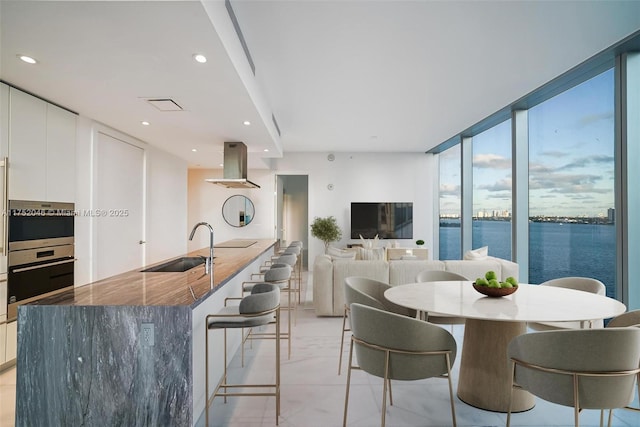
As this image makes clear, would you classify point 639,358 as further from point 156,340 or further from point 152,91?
point 152,91

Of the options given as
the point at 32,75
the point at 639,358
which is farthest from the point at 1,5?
the point at 639,358

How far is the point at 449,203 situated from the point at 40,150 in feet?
24.4

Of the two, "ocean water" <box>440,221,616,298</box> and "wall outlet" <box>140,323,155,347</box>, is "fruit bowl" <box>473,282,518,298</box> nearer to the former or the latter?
"ocean water" <box>440,221,616,298</box>

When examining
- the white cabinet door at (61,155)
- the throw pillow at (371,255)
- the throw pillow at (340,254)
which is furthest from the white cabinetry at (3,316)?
the throw pillow at (371,255)

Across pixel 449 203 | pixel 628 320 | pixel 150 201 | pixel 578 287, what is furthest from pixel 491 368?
pixel 449 203

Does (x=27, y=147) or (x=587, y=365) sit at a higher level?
(x=27, y=147)

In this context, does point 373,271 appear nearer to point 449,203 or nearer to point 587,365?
point 587,365

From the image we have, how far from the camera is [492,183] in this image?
652 cm

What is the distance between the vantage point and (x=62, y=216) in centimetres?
372

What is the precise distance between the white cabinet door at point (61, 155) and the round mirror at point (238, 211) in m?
4.90

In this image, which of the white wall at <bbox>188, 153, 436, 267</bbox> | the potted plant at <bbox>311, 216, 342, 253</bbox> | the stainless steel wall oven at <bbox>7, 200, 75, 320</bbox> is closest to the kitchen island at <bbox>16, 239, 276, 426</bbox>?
the stainless steel wall oven at <bbox>7, 200, 75, 320</bbox>

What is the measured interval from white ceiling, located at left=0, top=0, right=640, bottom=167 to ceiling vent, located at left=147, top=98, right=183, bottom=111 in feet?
0.31

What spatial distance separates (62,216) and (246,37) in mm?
2628

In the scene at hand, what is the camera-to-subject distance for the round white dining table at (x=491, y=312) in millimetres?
2064
